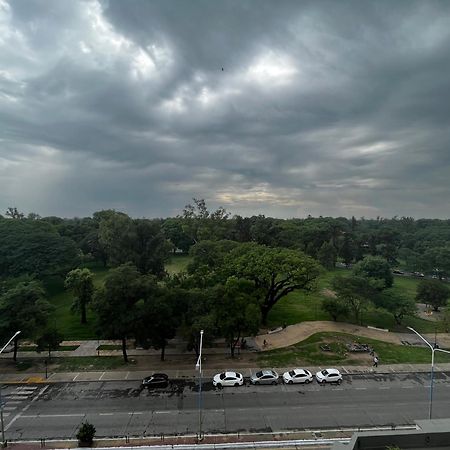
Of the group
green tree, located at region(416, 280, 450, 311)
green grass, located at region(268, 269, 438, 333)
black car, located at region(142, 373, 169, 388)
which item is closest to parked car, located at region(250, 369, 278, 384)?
black car, located at region(142, 373, 169, 388)

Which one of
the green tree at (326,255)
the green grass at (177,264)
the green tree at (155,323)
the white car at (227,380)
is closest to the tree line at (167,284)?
the green tree at (155,323)

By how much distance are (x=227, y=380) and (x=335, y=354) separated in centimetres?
1419

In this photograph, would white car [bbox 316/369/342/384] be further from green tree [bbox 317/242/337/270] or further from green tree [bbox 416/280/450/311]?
green tree [bbox 317/242/337/270]

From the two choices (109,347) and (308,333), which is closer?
(109,347)

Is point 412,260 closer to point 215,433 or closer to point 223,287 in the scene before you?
point 223,287

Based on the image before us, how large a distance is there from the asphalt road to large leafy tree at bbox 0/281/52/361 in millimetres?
5536

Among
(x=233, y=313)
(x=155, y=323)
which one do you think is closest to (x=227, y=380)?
(x=233, y=313)

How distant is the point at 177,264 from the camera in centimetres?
10381

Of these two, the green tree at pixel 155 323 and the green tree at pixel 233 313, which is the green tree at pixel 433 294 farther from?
the green tree at pixel 155 323

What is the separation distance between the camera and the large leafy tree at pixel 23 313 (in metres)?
37.8

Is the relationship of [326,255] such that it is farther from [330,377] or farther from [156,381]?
[156,381]

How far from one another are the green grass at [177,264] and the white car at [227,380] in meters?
52.6

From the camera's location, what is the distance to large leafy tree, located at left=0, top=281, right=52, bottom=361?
3775cm

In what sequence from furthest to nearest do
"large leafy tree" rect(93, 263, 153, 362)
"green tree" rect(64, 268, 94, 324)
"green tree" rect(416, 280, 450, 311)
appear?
1. "green tree" rect(416, 280, 450, 311)
2. "green tree" rect(64, 268, 94, 324)
3. "large leafy tree" rect(93, 263, 153, 362)
